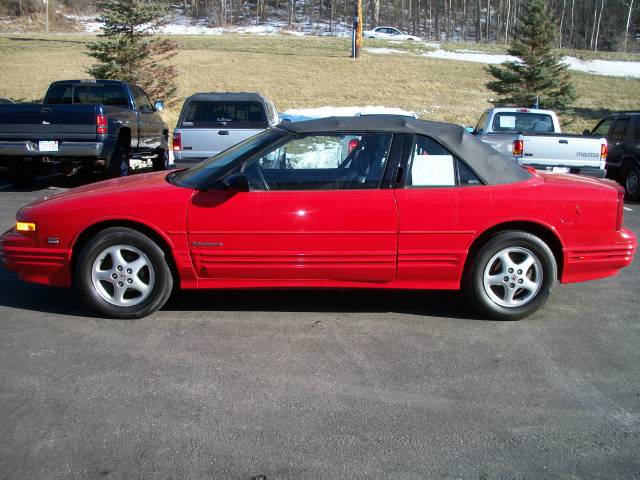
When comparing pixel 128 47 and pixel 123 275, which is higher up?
pixel 128 47

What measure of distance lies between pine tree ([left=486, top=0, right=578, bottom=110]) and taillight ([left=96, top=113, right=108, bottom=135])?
61.0ft

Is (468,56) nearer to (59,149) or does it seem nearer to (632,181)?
(632,181)

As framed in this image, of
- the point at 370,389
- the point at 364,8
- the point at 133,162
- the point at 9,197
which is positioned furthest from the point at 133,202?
the point at 364,8

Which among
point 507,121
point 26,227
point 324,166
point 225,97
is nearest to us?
point 26,227

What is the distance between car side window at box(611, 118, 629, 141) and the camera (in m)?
12.7

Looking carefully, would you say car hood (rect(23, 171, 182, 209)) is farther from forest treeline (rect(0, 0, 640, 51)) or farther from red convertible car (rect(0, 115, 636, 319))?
forest treeline (rect(0, 0, 640, 51))

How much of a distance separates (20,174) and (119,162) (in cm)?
187

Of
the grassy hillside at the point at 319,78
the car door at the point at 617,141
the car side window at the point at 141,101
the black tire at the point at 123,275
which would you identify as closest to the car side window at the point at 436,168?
the black tire at the point at 123,275

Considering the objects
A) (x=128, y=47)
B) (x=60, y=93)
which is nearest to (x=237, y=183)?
(x=60, y=93)

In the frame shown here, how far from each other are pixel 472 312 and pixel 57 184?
9674 millimetres

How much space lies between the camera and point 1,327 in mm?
4820

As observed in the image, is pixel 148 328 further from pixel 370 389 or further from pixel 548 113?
pixel 548 113

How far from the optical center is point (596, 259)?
5066mm

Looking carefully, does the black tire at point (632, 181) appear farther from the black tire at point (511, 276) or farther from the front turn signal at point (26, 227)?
the front turn signal at point (26, 227)
